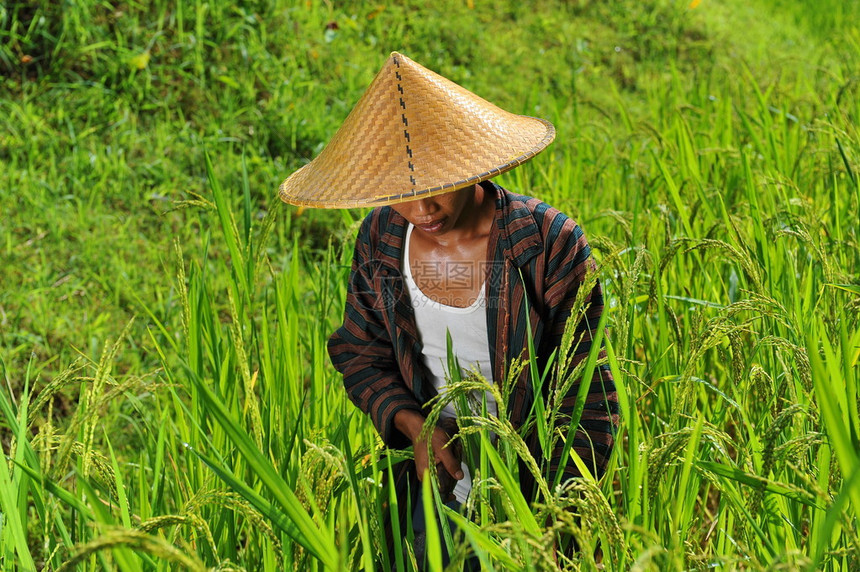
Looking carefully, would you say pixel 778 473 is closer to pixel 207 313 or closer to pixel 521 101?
pixel 207 313

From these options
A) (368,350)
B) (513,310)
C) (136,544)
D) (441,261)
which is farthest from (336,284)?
(136,544)

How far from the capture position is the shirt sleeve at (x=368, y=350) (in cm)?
161

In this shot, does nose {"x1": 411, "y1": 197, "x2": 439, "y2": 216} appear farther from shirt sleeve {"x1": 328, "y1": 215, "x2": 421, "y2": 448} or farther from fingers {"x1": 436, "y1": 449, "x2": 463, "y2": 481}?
fingers {"x1": 436, "y1": 449, "x2": 463, "y2": 481}

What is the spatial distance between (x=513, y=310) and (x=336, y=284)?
32.8 inches

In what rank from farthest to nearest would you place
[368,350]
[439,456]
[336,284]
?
[336,284] → [368,350] → [439,456]

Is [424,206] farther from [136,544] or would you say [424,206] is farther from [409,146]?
[136,544]

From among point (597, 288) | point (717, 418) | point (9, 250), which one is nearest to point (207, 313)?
point (597, 288)

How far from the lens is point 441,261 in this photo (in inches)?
61.2

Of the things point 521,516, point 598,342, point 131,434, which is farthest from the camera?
point 131,434

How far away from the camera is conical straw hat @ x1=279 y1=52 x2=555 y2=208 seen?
1.32m

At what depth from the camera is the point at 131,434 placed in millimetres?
2562

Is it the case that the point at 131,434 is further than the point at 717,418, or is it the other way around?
the point at 131,434

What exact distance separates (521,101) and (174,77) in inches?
73.2

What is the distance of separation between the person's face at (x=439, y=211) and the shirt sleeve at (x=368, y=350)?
189 mm
